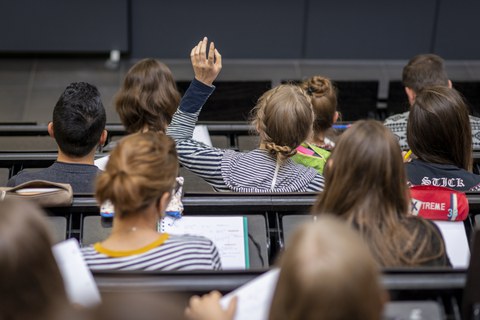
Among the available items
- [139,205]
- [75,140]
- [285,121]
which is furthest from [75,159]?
[139,205]

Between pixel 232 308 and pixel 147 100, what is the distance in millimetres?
1613

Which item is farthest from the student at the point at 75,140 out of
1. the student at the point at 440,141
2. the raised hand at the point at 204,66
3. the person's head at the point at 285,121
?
the student at the point at 440,141

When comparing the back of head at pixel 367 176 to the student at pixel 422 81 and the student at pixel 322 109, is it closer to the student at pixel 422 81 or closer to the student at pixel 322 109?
the student at pixel 322 109

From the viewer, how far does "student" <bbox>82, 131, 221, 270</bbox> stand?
7.29 feet

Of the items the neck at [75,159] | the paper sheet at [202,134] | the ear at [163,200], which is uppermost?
the ear at [163,200]

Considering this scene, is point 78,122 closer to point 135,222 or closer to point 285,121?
point 285,121

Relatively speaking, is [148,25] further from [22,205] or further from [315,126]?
[22,205]

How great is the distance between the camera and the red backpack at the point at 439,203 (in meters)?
2.83

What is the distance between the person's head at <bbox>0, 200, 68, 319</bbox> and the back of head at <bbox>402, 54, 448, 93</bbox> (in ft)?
10.7

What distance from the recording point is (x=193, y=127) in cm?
322

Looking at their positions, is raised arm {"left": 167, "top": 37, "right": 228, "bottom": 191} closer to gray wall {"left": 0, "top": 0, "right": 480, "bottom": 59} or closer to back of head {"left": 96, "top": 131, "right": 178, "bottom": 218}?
back of head {"left": 96, "top": 131, "right": 178, "bottom": 218}

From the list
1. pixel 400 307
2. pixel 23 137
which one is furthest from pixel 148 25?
pixel 400 307

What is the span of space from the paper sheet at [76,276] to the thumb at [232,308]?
13.5 inches

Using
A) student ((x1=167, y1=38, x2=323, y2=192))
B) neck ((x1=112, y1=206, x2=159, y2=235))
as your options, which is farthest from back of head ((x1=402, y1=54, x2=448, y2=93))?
neck ((x1=112, y1=206, x2=159, y2=235))
